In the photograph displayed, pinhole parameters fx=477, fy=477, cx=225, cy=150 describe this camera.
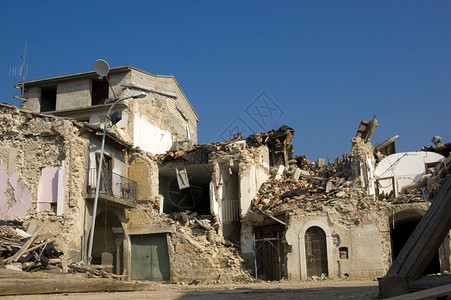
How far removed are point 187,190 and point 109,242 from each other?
6.19 m

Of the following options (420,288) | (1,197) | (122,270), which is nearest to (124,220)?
(122,270)

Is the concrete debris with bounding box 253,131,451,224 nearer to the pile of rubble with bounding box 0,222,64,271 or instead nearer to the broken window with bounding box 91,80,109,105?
the pile of rubble with bounding box 0,222,64,271

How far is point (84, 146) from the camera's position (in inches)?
800

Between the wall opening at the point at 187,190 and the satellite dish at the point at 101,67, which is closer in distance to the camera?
the satellite dish at the point at 101,67

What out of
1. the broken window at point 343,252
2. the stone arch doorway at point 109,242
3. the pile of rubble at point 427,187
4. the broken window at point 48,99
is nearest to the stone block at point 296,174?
the pile of rubble at point 427,187

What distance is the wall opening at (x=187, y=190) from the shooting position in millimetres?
25978

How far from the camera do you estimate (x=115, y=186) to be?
2200 cm

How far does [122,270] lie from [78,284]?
10.1m

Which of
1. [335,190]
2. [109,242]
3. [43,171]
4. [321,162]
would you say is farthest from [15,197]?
[321,162]

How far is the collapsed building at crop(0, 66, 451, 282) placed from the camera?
19.8 metres

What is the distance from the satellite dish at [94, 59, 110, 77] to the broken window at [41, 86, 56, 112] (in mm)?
12094

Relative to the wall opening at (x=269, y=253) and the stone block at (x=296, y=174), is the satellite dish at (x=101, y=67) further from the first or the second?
the stone block at (x=296, y=174)

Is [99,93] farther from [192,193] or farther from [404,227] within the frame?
[404,227]

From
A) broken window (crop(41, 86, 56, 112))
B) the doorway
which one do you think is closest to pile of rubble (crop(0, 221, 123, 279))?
broken window (crop(41, 86, 56, 112))
